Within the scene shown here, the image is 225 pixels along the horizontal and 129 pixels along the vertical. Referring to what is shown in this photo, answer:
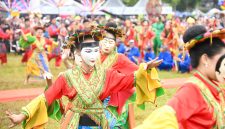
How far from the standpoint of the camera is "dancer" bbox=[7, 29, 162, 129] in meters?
4.93

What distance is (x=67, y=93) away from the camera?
4984 millimetres

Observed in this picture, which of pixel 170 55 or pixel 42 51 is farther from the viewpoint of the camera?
pixel 170 55

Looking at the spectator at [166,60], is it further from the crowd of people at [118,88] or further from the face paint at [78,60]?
the face paint at [78,60]

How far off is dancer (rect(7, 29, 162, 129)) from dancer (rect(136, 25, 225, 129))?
146 cm

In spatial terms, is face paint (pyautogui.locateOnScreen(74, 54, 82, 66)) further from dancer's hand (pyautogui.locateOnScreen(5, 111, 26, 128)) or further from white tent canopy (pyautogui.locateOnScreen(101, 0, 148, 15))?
white tent canopy (pyautogui.locateOnScreen(101, 0, 148, 15))

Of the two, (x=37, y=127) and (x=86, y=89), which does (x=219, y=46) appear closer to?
(x=86, y=89)

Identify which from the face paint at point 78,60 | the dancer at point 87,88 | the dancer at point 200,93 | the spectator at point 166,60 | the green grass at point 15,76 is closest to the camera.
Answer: the dancer at point 200,93

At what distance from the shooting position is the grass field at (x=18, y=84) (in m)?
8.63

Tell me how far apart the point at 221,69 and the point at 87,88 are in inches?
73.3

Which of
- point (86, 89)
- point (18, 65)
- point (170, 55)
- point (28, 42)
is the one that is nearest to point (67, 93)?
point (86, 89)

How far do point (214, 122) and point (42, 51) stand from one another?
31.7 ft

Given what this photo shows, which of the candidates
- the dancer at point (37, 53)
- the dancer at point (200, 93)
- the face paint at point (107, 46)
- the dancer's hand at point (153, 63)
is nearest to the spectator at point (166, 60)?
the dancer at point (37, 53)

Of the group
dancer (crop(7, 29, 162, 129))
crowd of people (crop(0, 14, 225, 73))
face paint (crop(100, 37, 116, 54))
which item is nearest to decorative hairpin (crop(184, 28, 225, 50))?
dancer (crop(7, 29, 162, 129))

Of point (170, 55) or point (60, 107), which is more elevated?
point (60, 107)
